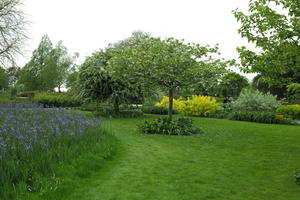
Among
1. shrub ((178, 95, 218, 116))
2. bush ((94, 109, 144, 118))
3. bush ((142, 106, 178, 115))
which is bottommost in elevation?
bush ((94, 109, 144, 118))

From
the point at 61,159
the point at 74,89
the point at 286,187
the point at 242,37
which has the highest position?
the point at 242,37

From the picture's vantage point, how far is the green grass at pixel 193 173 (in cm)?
388

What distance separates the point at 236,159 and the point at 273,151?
62.8 inches

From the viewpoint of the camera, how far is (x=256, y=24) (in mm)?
7023

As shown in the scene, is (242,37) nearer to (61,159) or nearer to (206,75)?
(206,75)

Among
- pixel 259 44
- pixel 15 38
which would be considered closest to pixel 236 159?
pixel 259 44

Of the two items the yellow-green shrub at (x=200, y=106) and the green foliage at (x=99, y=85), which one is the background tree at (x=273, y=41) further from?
the yellow-green shrub at (x=200, y=106)

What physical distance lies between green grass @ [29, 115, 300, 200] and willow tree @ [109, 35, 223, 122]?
2.73 m

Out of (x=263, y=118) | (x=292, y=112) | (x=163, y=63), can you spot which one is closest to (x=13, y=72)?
(x=163, y=63)

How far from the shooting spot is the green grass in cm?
388

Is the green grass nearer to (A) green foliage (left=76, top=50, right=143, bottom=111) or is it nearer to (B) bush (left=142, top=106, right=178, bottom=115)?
(A) green foliage (left=76, top=50, right=143, bottom=111)

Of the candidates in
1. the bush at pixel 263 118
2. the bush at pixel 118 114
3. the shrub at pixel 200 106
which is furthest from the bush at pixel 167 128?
the shrub at pixel 200 106

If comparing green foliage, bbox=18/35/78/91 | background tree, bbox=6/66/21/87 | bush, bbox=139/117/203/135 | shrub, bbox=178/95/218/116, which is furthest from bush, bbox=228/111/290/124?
green foliage, bbox=18/35/78/91

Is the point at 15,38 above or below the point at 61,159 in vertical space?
above
